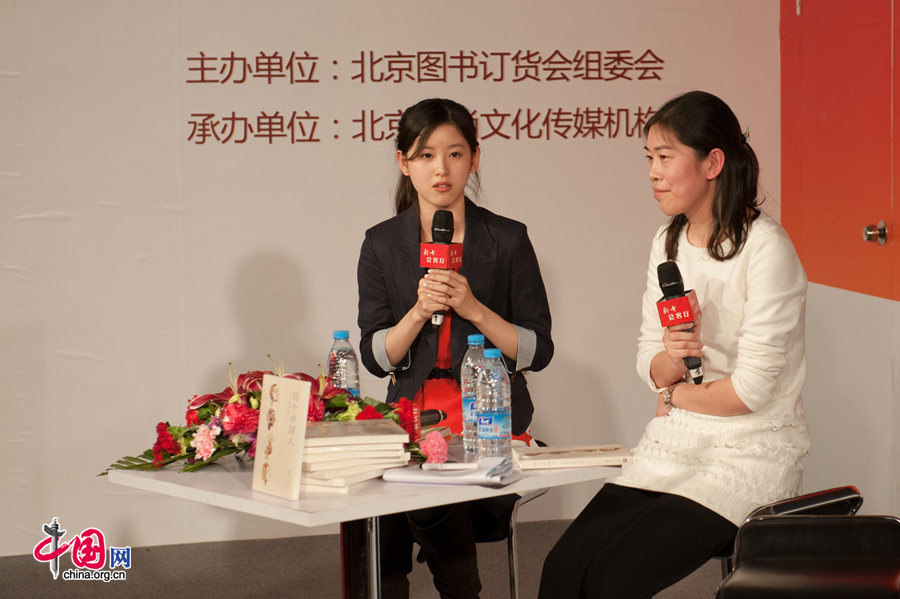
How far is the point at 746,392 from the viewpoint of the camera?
2.17 metres

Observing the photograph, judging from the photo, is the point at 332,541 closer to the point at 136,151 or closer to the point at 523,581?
the point at 523,581

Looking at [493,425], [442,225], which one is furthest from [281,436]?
[442,225]

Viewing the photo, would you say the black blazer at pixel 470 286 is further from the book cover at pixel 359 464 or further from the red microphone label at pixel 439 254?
the book cover at pixel 359 464

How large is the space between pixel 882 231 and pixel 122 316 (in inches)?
120

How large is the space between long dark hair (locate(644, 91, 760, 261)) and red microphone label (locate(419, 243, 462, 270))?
61 centimetres

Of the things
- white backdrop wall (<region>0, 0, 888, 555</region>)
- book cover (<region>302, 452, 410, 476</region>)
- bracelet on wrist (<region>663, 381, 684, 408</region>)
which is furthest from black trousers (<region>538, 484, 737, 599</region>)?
white backdrop wall (<region>0, 0, 888, 555</region>)

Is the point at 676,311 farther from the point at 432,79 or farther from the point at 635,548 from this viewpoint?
the point at 432,79

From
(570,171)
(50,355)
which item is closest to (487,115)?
(570,171)

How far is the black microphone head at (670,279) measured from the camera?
6.91 feet

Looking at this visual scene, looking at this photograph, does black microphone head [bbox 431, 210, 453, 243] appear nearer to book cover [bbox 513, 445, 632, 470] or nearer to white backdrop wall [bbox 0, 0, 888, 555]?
book cover [bbox 513, 445, 632, 470]

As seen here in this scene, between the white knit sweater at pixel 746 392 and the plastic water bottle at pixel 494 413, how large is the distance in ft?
1.30

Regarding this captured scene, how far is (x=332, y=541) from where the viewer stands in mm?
4160

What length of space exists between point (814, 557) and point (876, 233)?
1.69 metres

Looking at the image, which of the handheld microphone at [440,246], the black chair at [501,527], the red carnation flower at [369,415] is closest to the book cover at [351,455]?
the red carnation flower at [369,415]
